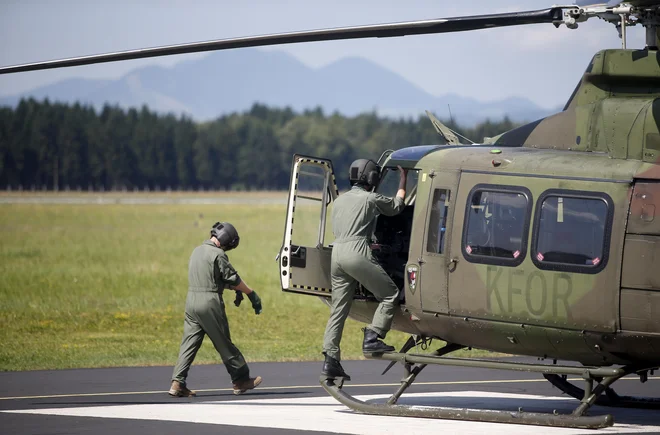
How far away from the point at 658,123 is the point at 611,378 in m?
2.57

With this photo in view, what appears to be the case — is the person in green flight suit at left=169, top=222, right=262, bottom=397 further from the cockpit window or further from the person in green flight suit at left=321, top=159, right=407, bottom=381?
the cockpit window

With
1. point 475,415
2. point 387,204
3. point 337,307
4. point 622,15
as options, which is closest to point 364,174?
point 387,204

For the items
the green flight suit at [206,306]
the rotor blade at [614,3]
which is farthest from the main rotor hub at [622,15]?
the green flight suit at [206,306]

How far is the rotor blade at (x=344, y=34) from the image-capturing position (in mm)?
9398

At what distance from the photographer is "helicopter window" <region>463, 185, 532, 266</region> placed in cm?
1068

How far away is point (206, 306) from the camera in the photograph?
12789 mm

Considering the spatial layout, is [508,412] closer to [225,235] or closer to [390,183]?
[390,183]

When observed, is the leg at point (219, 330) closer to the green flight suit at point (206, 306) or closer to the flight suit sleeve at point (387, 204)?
the green flight suit at point (206, 306)

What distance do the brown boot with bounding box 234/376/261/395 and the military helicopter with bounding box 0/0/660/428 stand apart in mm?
1586

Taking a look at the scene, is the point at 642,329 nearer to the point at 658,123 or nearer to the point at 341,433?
the point at 658,123

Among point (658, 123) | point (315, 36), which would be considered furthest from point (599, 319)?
point (315, 36)

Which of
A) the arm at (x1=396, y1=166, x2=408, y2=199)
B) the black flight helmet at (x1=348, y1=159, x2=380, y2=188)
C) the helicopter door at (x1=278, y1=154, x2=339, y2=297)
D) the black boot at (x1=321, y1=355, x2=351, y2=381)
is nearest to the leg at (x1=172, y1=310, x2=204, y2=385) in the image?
the helicopter door at (x1=278, y1=154, x2=339, y2=297)

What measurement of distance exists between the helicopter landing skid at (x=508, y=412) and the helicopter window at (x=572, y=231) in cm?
104

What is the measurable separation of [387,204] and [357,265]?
2.41 ft
